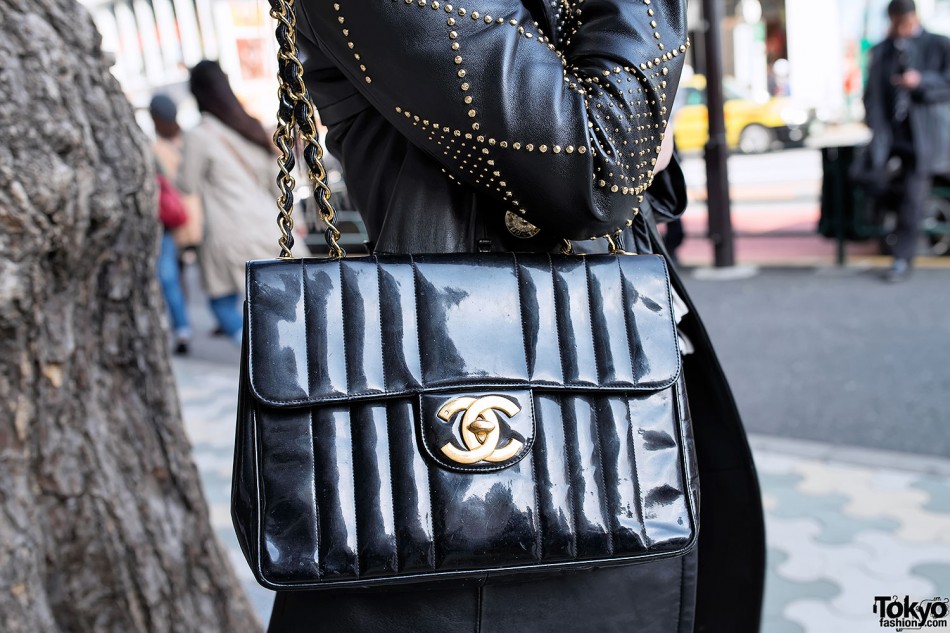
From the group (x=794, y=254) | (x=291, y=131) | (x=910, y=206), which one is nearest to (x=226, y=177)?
(x=291, y=131)

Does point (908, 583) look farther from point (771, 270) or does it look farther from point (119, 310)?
point (771, 270)

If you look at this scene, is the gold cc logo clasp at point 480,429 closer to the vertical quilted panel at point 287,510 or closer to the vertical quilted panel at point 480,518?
the vertical quilted panel at point 480,518

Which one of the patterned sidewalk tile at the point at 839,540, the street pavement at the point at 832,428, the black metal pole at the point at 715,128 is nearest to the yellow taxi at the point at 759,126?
the black metal pole at the point at 715,128

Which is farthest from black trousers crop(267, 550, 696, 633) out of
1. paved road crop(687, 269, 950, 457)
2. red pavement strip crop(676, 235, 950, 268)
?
red pavement strip crop(676, 235, 950, 268)

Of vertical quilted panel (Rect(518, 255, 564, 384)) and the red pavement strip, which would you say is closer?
vertical quilted panel (Rect(518, 255, 564, 384))

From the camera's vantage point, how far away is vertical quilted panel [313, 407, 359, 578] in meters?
1.04

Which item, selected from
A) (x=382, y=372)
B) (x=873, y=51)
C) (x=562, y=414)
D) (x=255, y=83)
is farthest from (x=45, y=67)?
(x=255, y=83)

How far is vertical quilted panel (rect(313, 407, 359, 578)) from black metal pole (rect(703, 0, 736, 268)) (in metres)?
6.52

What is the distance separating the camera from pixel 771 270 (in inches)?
292

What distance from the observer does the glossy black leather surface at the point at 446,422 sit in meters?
1.04

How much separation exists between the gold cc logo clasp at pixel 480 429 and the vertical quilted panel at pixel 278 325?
0.17m

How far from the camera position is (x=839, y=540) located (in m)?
3.07

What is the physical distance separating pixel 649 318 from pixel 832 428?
3.25 meters

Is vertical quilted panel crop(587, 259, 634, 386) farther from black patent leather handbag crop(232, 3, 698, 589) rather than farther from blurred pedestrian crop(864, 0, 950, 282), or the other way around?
blurred pedestrian crop(864, 0, 950, 282)
